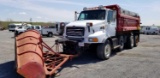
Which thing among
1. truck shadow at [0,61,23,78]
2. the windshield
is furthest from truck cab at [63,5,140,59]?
truck shadow at [0,61,23,78]

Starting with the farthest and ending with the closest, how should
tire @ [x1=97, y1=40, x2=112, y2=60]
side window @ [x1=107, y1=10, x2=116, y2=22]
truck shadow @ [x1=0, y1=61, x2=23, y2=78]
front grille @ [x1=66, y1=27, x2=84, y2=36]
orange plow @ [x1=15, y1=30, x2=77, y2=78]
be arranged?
side window @ [x1=107, y1=10, x2=116, y2=22] < tire @ [x1=97, y1=40, x2=112, y2=60] < front grille @ [x1=66, y1=27, x2=84, y2=36] < truck shadow @ [x1=0, y1=61, x2=23, y2=78] < orange plow @ [x1=15, y1=30, x2=77, y2=78]

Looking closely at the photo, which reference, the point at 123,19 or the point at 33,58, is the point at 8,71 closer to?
the point at 33,58

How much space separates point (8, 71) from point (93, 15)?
225 inches

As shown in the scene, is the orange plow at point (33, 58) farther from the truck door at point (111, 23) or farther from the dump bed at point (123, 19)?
the dump bed at point (123, 19)

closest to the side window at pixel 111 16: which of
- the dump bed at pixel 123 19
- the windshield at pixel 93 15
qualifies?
the windshield at pixel 93 15

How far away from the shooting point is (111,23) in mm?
13742

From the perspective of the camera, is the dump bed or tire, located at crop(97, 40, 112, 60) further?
the dump bed

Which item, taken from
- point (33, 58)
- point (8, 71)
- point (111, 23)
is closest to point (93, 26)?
point (111, 23)

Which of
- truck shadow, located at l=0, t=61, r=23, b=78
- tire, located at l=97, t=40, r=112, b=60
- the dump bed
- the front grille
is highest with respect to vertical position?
the dump bed

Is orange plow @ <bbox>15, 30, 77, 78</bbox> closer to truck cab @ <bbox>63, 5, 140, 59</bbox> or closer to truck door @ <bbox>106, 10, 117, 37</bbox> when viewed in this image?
truck cab @ <bbox>63, 5, 140, 59</bbox>

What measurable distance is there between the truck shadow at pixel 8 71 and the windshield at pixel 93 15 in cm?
468

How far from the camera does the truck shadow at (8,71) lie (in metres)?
9.06

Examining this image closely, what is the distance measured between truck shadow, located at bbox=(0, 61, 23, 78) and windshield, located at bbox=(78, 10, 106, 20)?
15.4 feet

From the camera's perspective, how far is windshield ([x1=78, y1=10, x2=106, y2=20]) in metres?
13.2
